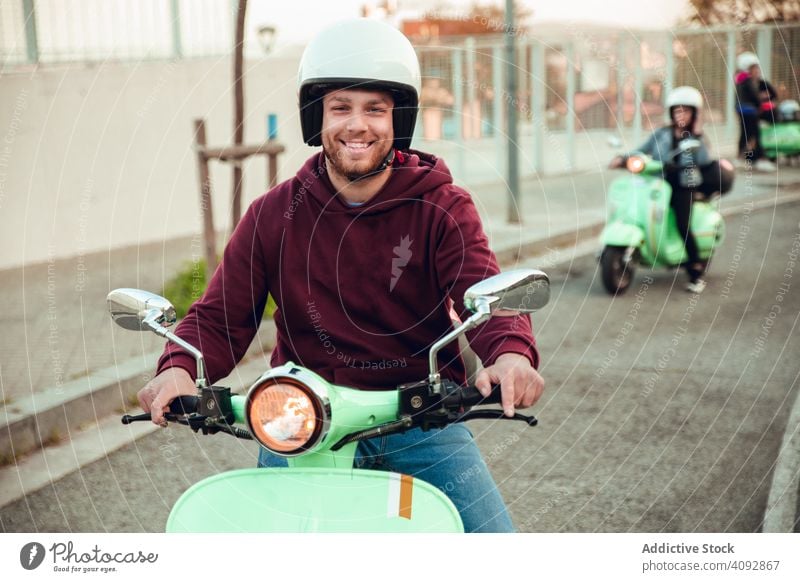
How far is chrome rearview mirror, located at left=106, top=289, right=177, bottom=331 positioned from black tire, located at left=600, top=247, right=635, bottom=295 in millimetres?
5862

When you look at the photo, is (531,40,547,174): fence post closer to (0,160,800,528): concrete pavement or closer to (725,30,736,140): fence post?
(725,30,736,140): fence post

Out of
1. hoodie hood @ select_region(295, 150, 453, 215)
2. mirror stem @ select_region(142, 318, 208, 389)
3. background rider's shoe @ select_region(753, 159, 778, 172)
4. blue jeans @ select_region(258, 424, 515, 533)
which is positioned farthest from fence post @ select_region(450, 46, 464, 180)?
mirror stem @ select_region(142, 318, 208, 389)

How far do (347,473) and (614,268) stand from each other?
5.94 m

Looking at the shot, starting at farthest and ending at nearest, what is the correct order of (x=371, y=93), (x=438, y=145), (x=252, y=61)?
(x=438, y=145) < (x=252, y=61) < (x=371, y=93)

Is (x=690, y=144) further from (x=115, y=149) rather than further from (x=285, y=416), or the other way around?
(x=285, y=416)

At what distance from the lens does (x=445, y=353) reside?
8.39 feet

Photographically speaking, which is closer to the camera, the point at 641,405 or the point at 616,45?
the point at 641,405

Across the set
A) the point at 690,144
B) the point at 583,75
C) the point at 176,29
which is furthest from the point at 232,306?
the point at 583,75

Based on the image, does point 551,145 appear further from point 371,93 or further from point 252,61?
point 371,93

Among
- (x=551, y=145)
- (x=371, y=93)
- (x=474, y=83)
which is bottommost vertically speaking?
(x=551, y=145)

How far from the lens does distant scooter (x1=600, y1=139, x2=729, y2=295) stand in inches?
306
